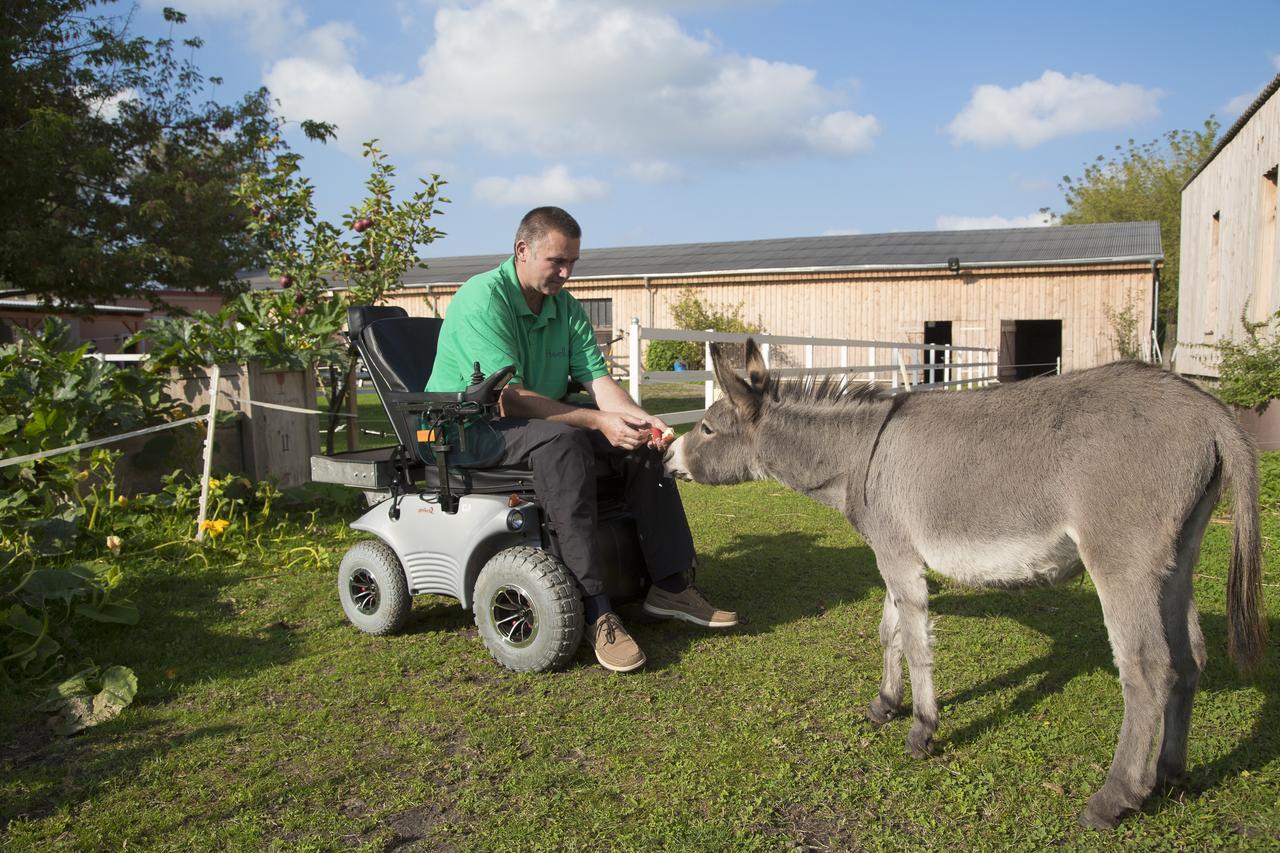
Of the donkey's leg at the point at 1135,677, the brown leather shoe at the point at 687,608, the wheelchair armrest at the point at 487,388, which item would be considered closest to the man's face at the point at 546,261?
the wheelchair armrest at the point at 487,388

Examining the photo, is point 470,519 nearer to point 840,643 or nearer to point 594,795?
point 594,795

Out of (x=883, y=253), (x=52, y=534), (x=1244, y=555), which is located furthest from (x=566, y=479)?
(x=883, y=253)

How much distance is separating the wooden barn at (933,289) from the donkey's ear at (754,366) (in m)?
19.6

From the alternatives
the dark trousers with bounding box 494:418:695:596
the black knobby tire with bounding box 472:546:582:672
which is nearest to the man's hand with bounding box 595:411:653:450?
the dark trousers with bounding box 494:418:695:596

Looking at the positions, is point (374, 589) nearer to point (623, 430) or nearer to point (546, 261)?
point (623, 430)

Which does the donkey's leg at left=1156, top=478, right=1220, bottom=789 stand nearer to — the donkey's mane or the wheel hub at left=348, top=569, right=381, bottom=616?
the donkey's mane

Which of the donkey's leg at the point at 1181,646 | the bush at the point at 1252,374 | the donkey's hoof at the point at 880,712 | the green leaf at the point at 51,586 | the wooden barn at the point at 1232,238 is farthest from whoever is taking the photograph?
the wooden barn at the point at 1232,238

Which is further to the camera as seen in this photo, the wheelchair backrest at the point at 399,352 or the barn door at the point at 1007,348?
the barn door at the point at 1007,348

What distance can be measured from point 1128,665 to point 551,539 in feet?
7.64

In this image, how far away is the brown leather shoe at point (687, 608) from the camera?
4.24 metres

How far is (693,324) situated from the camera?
26.6 meters

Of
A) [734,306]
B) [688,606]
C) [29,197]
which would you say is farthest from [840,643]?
[734,306]

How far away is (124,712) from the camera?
337 centimetres

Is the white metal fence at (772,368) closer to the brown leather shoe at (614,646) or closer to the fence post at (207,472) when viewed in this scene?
the brown leather shoe at (614,646)
